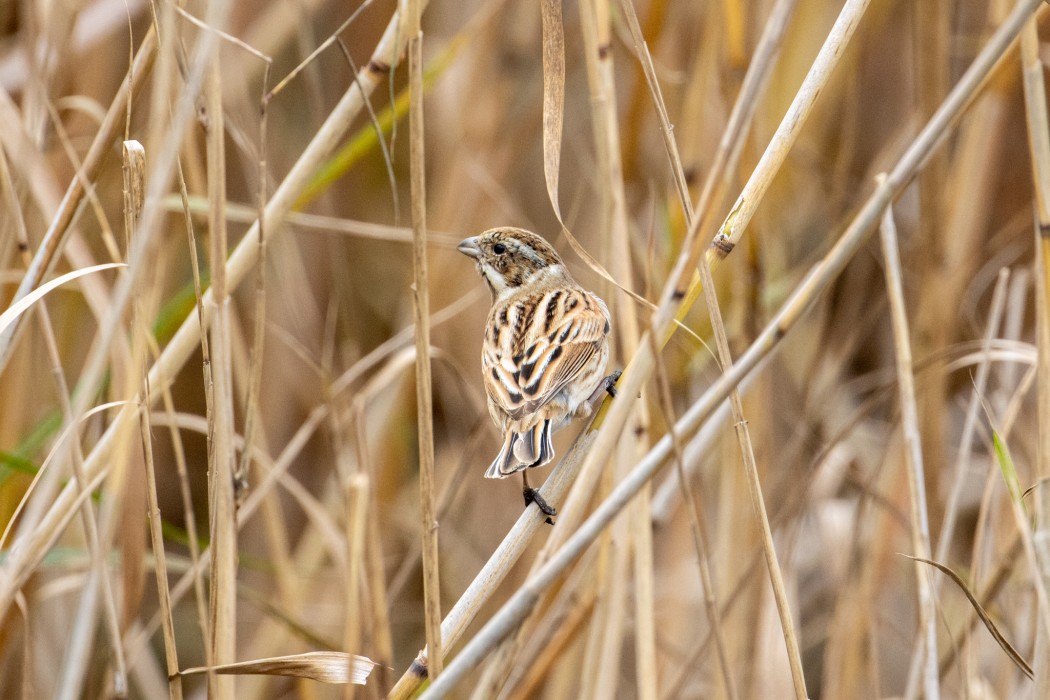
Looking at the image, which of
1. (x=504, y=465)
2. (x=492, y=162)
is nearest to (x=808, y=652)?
(x=492, y=162)

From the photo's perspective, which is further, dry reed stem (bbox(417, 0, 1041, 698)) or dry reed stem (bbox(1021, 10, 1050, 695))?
dry reed stem (bbox(1021, 10, 1050, 695))

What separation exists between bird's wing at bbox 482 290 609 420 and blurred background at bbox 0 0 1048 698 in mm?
199

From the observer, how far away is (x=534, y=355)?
2.65 m

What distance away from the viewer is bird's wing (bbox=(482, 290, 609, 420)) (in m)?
2.53

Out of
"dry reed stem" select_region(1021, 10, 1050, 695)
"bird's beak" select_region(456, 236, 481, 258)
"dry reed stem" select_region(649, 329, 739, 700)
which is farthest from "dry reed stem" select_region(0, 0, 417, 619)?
"dry reed stem" select_region(1021, 10, 1050, 695)

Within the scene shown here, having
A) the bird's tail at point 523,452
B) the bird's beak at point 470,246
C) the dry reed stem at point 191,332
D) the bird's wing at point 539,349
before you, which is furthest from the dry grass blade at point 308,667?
the bird's beak at point 470,246

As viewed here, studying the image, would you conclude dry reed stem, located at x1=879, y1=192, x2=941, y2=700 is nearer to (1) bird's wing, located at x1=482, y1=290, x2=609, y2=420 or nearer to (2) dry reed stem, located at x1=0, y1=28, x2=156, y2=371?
(1) bird's wing, located at x1=482, y1=290, x2=609, y2=420

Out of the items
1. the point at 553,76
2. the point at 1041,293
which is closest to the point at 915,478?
the point at 1041,293

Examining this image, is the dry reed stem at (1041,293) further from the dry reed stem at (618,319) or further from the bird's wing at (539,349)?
the bird's wing at (539,349)

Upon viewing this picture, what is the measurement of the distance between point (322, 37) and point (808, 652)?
3.38m

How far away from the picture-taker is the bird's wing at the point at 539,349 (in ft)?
8.30

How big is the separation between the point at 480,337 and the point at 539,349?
1.40m

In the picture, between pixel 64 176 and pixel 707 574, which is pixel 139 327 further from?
pixel 64 176

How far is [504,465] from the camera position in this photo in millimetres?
2225
